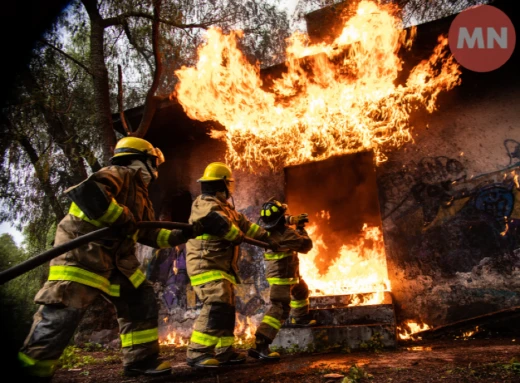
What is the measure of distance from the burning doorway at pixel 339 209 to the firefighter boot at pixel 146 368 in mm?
5491

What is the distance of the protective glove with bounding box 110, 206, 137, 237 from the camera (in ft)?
9.80

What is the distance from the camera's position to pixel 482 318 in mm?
5191

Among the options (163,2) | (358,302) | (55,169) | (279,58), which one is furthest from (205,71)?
(358,302)

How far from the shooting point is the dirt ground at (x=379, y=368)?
2.97m

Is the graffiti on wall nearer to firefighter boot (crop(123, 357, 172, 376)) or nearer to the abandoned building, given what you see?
the abandoned building

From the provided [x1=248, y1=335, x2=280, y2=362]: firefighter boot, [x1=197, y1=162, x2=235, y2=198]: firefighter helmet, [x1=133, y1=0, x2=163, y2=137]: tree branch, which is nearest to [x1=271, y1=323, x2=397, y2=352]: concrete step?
[x1=248, y1=335, x2=280, y2=362]: firefighter boot

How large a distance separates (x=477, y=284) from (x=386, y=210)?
1811mm

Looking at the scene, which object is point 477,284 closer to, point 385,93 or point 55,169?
point 385,93

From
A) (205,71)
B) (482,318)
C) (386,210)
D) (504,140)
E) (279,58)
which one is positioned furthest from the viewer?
(279,58)

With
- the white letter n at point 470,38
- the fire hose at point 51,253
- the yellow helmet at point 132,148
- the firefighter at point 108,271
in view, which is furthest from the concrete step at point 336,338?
the white letter n at point 470,38

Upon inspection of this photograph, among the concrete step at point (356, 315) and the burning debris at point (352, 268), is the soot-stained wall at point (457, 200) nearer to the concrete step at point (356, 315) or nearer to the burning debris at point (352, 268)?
the burning debris at point (352, 268)

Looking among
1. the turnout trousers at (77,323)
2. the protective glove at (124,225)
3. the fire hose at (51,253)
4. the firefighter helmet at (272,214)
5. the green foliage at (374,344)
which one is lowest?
the green foliage at (374,344)

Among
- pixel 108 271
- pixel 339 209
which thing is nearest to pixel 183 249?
pixel 108 271

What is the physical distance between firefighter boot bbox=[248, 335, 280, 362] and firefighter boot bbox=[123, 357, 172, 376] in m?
1.21
